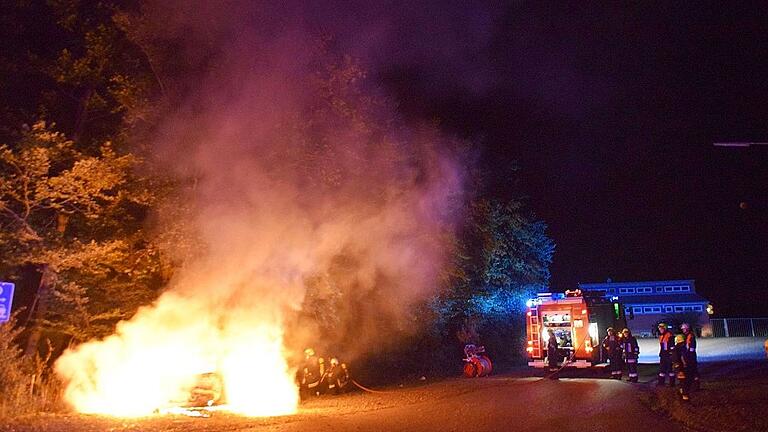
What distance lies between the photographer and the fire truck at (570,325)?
18.5 meters

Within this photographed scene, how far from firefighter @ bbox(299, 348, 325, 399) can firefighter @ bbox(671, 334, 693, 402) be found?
8149mm

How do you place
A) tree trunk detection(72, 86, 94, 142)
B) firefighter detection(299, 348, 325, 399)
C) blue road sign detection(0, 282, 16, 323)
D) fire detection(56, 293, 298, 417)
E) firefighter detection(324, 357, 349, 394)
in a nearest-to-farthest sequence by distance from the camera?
blue road sign detection(0, 282, 16, 323) < fire detection(56, 293, 298, 417) < tree trunk detection(72, 86, 94, 142) < firefighter detection(299, 348, 325, 399) < firefighter detection(324, 357, 349, 394)

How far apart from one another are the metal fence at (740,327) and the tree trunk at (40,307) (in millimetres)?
43734

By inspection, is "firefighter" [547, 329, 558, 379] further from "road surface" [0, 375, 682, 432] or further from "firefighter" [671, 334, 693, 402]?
"firefighter" [671, 334, 693, 402]

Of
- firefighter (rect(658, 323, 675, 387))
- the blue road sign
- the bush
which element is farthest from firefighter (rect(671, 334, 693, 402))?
the blue road sign

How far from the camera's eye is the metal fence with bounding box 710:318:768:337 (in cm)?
4294

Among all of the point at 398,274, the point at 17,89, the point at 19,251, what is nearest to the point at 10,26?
the point at 17,89

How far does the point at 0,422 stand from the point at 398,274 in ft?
40.9

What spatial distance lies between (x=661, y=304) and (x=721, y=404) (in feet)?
166

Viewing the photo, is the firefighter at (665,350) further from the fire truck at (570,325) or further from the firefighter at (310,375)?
the firefighter at (310,375)

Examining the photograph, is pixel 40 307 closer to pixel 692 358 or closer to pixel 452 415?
pixel 452 415

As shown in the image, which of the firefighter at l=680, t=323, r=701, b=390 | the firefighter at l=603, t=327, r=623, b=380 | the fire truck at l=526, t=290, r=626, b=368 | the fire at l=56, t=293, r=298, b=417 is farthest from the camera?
the fire truck at l=526, t=290, r=626, b=368

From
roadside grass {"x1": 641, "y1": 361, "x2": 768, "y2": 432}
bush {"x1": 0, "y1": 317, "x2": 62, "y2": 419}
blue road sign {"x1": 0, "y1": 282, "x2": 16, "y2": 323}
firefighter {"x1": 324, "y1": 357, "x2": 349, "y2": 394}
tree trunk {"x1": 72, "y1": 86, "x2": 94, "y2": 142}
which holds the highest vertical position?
tree trunk {"x1": 72, "y1": 86, "x2": 94, "y2": 142}

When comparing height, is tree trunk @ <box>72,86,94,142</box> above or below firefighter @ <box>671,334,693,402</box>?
above
